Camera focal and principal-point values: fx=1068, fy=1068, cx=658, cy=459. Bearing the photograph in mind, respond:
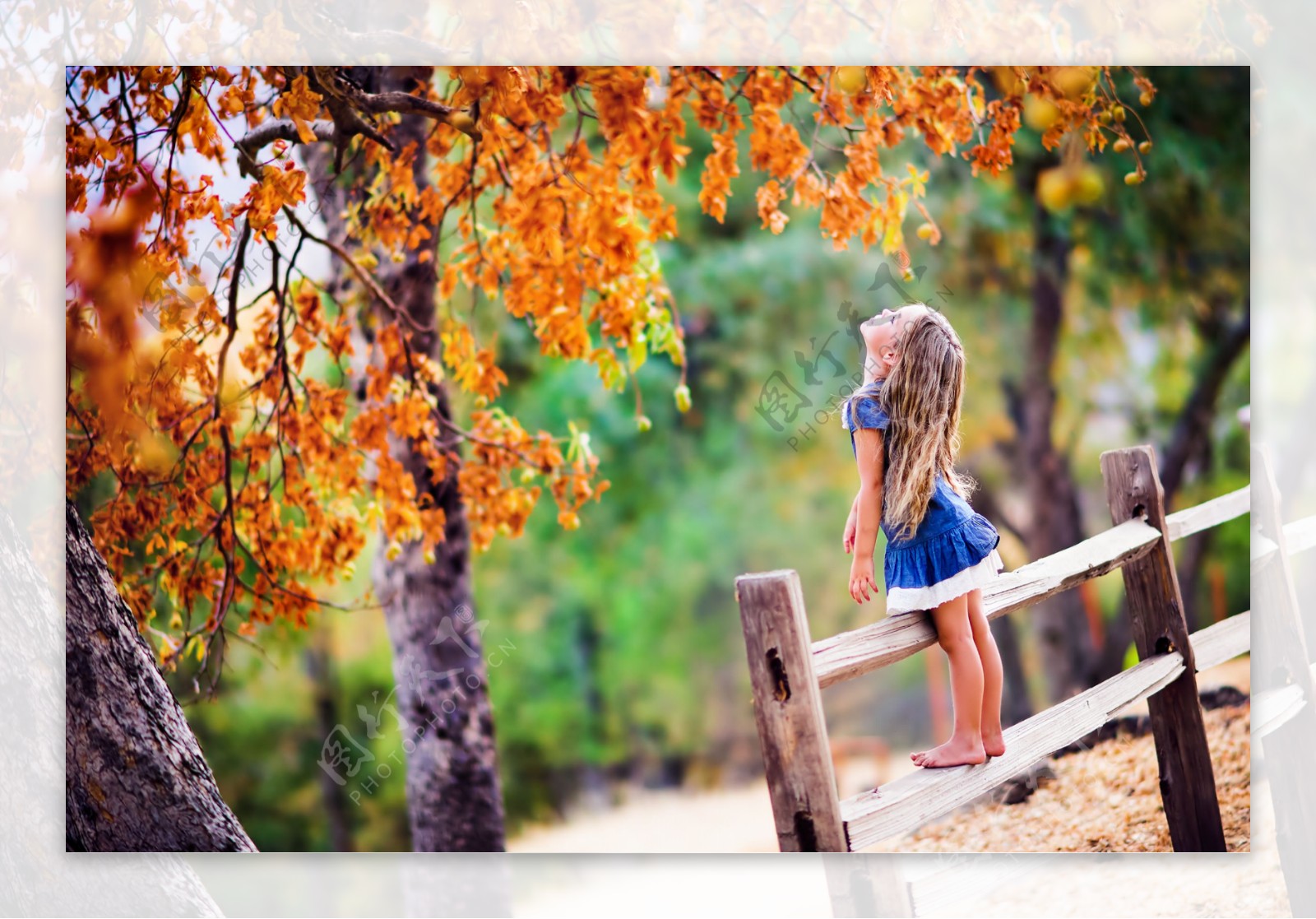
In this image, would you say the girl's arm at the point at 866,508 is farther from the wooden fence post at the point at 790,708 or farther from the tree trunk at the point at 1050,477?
the tree trunk at the point at 1050,477

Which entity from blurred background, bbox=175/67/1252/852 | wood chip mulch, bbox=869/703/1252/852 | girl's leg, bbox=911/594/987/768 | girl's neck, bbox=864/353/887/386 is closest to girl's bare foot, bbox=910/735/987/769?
girl's leg, bbox=911/594/987/768

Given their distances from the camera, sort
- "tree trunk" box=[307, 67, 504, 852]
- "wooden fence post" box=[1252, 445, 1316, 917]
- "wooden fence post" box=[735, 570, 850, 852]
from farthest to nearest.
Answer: "tree trunk" box=[307, 67, 504, 852], "wooden fence post" box=[1252, 445, 1316, 917], "wooden fence post" box=[735, 570, 850, 852]

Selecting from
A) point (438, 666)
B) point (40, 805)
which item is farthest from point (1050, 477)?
point (40, 805)

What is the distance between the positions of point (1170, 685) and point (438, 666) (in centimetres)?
203

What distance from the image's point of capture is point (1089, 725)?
2422 mm

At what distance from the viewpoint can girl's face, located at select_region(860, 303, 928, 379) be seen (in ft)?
7.86

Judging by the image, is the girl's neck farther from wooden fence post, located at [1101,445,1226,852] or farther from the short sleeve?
wooden fence post, located at [1101,445,1226,852]

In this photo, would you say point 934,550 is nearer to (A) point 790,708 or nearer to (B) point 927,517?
(B) point 927,517

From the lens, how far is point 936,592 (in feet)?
7.27

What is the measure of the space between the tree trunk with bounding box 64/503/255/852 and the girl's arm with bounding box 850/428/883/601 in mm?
1491

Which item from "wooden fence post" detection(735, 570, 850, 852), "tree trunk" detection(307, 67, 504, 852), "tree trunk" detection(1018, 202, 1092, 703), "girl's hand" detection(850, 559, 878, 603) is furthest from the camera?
"tree trunk" detection(1018, 202, 1092, 703)

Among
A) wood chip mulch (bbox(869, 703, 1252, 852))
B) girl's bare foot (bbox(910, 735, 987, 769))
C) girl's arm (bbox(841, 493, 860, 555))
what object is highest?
girl's arm (bbox(841, 493, 860, 555))

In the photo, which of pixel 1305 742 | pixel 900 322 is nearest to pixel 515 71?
pixel 900 322

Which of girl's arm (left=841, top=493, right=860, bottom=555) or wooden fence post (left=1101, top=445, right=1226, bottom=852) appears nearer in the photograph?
girl's arm (left=841, top=493, right=860, bottom=555)
